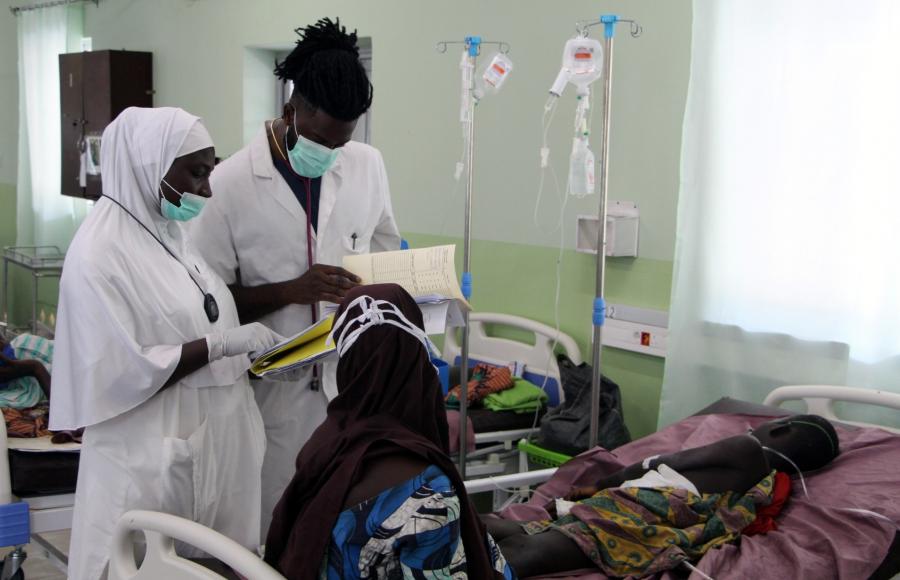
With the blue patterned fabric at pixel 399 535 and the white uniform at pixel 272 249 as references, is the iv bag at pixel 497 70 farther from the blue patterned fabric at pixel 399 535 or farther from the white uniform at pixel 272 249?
the blue patterned fabric at pixel 399 535

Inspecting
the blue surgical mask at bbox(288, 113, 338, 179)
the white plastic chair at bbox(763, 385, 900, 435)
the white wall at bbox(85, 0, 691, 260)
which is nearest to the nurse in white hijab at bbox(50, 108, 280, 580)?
the blue surgical mask at bbox(288, 113, 338, 179)

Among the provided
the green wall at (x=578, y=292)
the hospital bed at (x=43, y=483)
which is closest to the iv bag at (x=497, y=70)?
the green wall at (x=578, y=292)

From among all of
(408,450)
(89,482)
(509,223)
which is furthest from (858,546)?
(509,223)

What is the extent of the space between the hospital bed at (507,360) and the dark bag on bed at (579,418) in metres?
0.13

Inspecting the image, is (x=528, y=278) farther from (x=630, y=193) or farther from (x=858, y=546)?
(x=858, y=546)

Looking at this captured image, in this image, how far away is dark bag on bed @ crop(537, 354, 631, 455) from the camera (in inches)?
135

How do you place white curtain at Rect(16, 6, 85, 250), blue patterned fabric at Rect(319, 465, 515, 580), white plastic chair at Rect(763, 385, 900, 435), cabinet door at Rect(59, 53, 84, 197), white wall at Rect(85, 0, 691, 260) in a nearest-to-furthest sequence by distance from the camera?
1. blue patterned fabric at Rect(319, 465, 515, 580)
2. white plastic chair at Rect(763, 385, 900, 435)
3. white wall at Rect(85, 0, 691, 260)
4. cabinet door at Rect(59, 53, 84, 197)
5. white curtain at Rect(16, 6, 85, 250)

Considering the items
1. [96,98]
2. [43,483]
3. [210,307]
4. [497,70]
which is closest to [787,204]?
[497,70]

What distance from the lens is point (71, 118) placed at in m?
6.93

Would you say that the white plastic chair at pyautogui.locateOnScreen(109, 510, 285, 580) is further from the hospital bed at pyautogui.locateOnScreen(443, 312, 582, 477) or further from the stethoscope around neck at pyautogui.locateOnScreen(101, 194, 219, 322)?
the hospital bed at pyautogui.locateOnScreen(443, 312, 582, 477)

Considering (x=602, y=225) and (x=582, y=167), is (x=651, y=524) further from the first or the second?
(x=582, y=167)

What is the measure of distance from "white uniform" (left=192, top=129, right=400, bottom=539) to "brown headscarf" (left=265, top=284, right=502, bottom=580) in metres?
0.65

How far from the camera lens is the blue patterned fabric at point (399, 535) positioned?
1540mm

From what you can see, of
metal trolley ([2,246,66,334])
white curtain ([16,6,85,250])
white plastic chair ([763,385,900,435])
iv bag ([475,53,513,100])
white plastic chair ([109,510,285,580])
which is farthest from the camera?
white curtain ([16,6,85,250])
